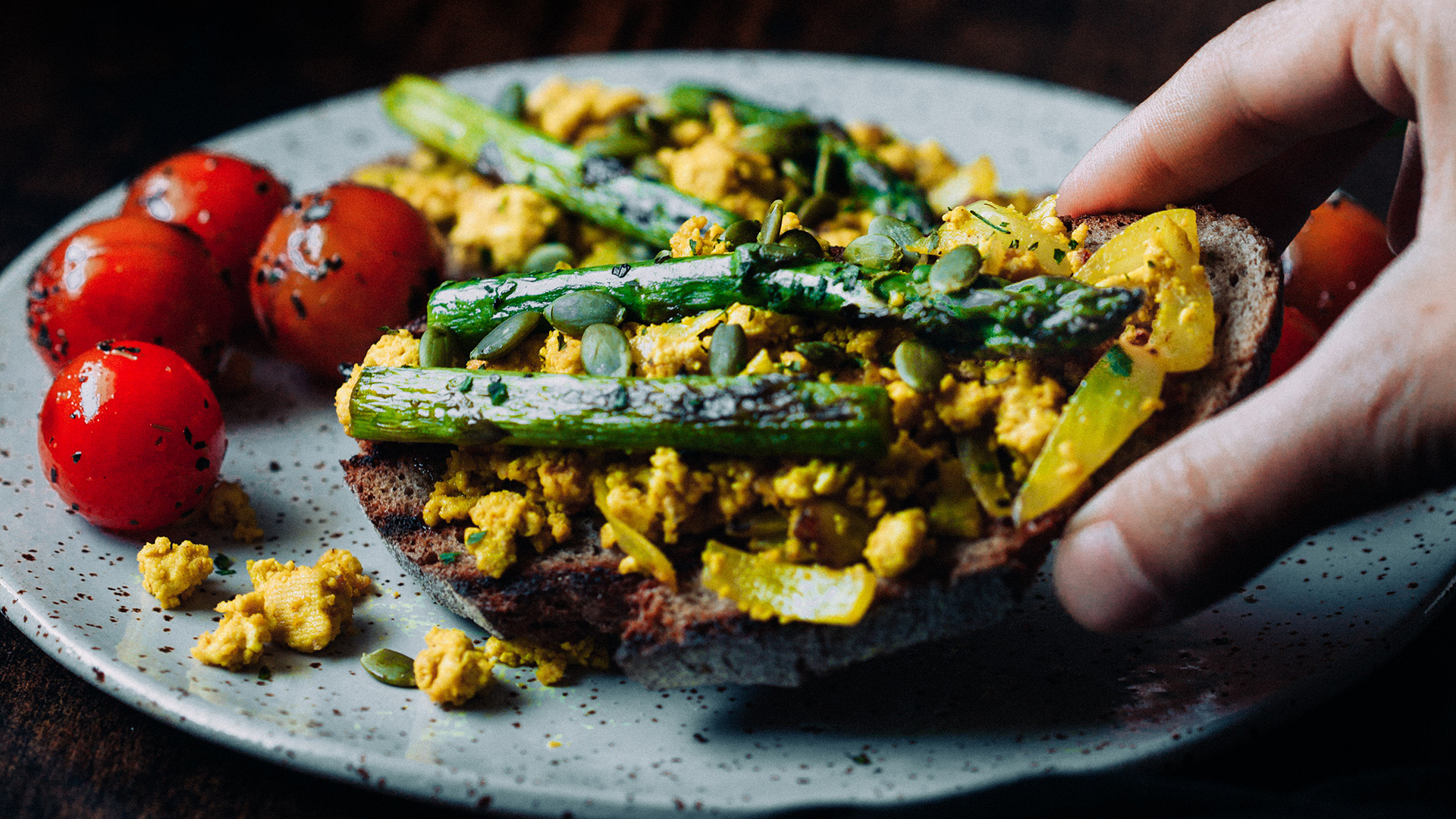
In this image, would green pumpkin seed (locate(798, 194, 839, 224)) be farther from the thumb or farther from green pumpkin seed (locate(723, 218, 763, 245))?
the thumb

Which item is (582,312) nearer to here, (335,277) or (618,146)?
(335,277)

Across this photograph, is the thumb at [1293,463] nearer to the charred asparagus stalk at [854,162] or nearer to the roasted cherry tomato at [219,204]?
the charred asparagus stalk at [854,162]

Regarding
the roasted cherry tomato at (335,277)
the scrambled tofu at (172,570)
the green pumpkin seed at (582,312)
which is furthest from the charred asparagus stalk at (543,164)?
the scrambled tofu at (172,570)

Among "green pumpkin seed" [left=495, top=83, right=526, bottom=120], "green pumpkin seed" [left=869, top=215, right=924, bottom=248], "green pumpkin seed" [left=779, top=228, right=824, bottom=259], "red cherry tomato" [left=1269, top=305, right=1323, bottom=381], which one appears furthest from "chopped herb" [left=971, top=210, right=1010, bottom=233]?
"green pumpkin seed" [left=495, top=83, right=526, bottom=120]

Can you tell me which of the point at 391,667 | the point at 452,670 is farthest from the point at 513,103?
the point at 452,670

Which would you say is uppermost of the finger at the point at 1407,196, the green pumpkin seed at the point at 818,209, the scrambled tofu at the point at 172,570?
the finger at the point at 1407,196

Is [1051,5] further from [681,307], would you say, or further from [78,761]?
[78,761]

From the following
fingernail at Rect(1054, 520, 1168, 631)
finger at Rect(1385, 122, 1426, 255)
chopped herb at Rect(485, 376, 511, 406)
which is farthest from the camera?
finger at Rect(1385, 122, 1426, 255)
